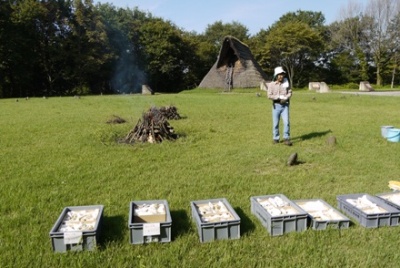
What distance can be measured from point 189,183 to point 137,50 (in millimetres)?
44723

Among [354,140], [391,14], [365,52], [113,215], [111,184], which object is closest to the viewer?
[113,215]

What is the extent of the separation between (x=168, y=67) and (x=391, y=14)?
29073mm

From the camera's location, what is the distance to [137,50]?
4684 centimetres

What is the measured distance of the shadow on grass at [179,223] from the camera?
11.2ft

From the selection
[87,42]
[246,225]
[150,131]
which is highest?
[87,42]

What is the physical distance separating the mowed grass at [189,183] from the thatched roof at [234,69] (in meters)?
23.5

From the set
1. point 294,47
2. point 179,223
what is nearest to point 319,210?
point 179,223

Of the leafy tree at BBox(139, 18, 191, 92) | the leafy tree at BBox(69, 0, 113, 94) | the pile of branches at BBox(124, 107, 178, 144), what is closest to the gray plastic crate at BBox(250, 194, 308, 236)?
the pile of branches at BBox(124, 107, 178, 144)

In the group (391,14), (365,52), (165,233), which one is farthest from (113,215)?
(365,52)

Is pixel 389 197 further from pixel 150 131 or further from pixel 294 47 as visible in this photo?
pixel 294 47

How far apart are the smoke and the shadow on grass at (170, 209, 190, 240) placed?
39.3 meters

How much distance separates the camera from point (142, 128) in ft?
26.6

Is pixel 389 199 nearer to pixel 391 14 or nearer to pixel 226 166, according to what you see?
pixel 226 166

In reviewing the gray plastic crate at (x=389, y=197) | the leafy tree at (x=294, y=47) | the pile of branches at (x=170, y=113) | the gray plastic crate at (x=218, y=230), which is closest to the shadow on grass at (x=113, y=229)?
the gray plastic crate at (x=218, y=230)
